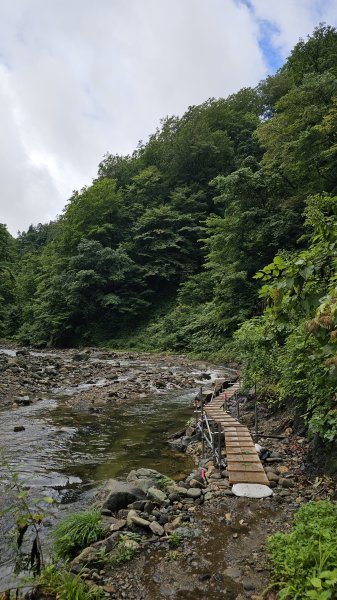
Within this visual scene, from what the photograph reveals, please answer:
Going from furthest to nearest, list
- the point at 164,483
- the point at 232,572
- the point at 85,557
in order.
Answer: the point at 164,483
the point at 85,557
the point at 232,572

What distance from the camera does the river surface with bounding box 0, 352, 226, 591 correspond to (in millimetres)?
6012

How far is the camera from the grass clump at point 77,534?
4.12 metres

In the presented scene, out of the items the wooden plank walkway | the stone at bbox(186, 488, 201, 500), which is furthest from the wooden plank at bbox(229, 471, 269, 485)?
the stone at bbox(186, 488, 201, 500)

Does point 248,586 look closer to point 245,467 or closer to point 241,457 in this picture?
point 245,467

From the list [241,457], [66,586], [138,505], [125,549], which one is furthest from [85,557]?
[241,457]

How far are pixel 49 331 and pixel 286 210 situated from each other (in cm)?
2665

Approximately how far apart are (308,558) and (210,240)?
873 inches

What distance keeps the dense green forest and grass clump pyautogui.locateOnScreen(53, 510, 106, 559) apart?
3065 mm

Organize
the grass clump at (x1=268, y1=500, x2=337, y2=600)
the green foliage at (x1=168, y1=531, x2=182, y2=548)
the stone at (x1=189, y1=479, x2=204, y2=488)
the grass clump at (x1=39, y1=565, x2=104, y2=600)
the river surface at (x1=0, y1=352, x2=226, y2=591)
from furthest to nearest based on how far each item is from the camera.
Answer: the river surface at (x1=0, y1=352, x2=226, y2=591), the stone at (x1=189, y1=479, x2=204, y2=488), the green foliage at (x1=168, y1=531, x2=182, y2=548), the grass clump at (x1=39, y1=565, x2=104, y2=600), the grass clump at (x1=268, y1=500, x2=337, y2=600)

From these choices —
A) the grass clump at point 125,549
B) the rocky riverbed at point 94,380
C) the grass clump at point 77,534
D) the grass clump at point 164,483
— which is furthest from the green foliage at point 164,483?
the rocky riverbed at point 94,380

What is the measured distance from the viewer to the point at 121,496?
5.08m

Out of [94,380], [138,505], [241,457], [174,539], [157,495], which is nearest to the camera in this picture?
[174,539]

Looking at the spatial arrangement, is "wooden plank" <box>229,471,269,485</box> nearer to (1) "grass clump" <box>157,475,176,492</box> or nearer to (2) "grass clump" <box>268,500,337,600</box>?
(1) "grass clump" <box>157,475,176,492</box>

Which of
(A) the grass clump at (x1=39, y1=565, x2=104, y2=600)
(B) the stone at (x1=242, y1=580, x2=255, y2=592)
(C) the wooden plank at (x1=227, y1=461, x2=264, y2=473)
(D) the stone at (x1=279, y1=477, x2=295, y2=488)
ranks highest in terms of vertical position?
(A) the grass clump at (x1=39, y1=565, x2=104, y2=600)
